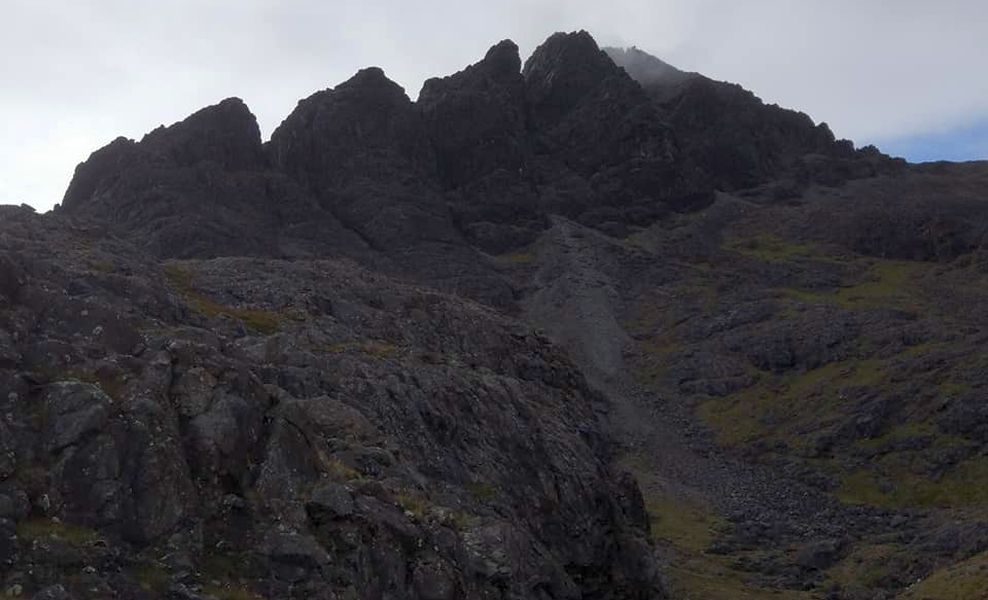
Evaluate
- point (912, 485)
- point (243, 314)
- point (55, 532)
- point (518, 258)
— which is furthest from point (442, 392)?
point (518, 258)

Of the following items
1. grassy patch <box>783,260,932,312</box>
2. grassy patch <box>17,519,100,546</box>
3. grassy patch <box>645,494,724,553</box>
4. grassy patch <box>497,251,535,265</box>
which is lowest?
grassy patch <box>645,494,724,553</box>

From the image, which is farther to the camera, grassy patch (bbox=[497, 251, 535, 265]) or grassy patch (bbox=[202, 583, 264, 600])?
grassy patch (bbox=[497, 251, 535, 265])

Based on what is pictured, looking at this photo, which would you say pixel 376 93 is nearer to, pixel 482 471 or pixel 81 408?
pixel 482 471

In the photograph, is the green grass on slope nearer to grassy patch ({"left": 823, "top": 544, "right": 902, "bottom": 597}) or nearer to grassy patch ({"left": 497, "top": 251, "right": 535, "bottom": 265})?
grassy patch ({"left": 823, "top": 544, "right": 902, "bottom": 597})

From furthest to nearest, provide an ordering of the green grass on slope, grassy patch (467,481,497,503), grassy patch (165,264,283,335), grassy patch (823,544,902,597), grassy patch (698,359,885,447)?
grassy patch (698,359,885,447) < grassy patch (823,544,902,597) < the green grass on slope < grassy patch (165,264,283,335) < grassy patch (467,481,497,503)

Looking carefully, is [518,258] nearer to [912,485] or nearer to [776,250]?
[776,250]

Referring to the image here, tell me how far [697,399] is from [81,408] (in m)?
115

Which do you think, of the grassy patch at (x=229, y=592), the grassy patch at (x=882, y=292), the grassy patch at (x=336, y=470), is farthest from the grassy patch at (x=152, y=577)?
the grassy patch at (x=882, y=292)

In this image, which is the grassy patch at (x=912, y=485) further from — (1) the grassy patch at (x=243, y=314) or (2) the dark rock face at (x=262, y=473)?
(1) the grassy patch at (x=243, y=314)

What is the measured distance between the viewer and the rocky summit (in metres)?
27.3

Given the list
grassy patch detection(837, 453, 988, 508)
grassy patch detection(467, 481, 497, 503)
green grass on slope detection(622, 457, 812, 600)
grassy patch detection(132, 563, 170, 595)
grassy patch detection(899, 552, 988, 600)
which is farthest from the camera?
grassy patch detection(837, 453, 988, 508)

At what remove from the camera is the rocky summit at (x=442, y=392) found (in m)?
27.3

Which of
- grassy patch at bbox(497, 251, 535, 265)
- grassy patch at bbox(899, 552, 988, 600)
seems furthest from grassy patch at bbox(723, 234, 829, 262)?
grassy patch at bbox(899, 552, 988, 600)

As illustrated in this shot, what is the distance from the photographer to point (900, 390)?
11831 centimetres
